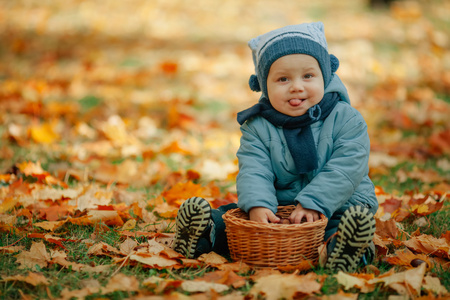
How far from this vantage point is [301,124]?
2.32 m

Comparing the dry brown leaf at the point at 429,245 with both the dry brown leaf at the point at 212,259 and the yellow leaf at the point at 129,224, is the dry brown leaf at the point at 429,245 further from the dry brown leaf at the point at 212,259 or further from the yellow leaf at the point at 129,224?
the yellow leaf at the point at 129,224

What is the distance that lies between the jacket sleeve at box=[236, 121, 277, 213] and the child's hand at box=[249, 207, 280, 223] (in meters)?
0.02

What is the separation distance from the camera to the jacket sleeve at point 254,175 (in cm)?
220

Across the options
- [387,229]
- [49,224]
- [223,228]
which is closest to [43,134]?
[49,224]

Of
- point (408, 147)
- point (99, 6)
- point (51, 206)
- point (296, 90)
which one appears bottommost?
point (51, 206)

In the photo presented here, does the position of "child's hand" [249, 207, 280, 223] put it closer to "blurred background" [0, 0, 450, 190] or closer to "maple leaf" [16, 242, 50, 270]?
"maple leaf" [16, 242, 50, 270]

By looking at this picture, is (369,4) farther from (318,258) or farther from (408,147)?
(318,258)

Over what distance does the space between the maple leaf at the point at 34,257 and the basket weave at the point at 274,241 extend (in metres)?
0.83

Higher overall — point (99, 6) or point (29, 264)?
point (99, 6)

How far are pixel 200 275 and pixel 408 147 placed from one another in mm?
2920

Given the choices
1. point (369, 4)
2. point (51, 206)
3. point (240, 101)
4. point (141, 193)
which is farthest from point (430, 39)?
point (51, 206)

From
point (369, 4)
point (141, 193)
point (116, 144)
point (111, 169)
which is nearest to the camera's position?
point (141, 193)

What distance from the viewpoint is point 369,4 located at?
10.3m

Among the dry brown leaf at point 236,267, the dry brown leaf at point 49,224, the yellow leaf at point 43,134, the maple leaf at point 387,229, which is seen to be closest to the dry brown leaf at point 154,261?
the dry brown leaf at point 236,267
